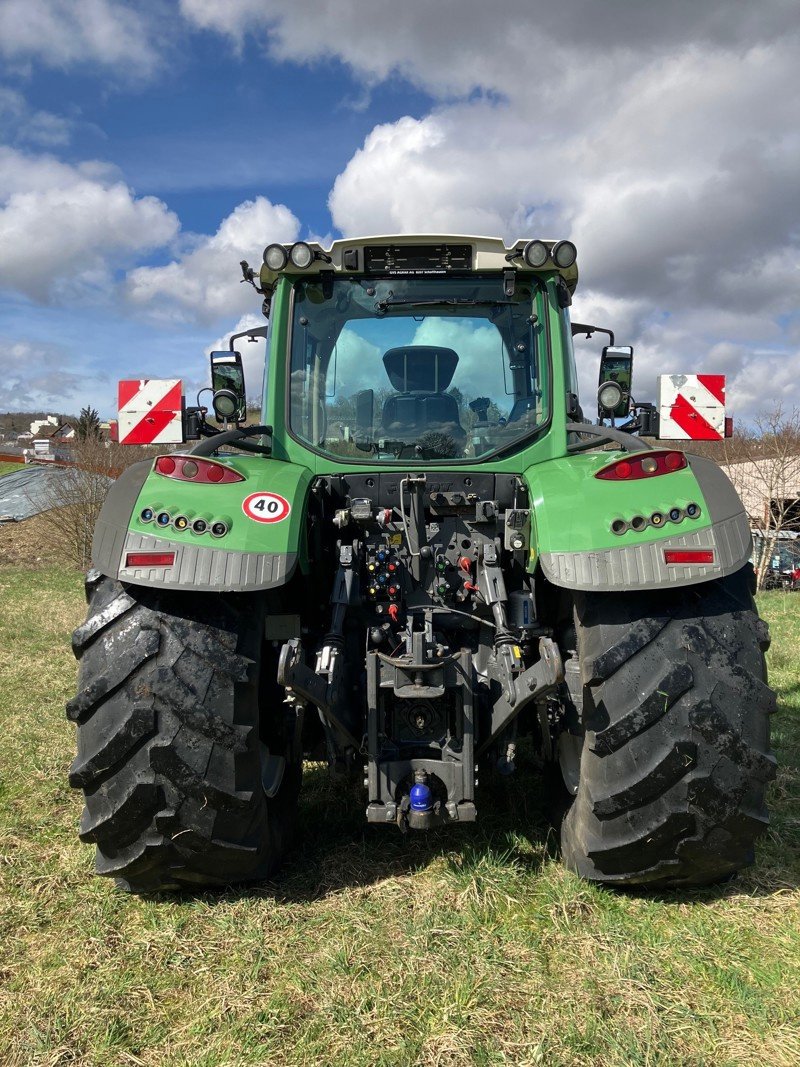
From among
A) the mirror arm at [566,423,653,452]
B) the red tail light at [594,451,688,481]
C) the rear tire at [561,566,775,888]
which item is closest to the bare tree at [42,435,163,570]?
the mirror arm at [566,423,653,452]

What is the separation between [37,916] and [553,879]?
186 cm

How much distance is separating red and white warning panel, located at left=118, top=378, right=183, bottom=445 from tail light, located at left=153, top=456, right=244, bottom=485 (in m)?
2.16

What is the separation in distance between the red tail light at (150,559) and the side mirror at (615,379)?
246 cm

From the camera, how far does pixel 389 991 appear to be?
2318 mm

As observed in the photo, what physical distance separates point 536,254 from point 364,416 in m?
1.04

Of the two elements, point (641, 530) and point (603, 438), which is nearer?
point (641, 530)

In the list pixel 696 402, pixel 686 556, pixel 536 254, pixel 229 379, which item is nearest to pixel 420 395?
pixel 536 254

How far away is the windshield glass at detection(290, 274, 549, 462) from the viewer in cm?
357

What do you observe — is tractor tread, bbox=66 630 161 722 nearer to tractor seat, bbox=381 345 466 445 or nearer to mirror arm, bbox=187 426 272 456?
mirror arm, bbox=187 426 272 456

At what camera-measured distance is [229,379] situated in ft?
13.1

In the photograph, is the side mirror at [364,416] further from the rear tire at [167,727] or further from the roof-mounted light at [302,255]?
the rear tire at [167,727]

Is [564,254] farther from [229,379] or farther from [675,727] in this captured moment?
[675,727]

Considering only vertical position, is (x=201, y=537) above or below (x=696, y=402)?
below

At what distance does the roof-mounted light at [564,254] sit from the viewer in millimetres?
3418
